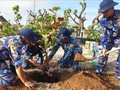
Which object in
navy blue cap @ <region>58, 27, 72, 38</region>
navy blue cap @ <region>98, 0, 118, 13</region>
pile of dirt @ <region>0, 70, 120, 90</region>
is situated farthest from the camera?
navy blue cap @ <region>58, 27, 72, 38</region>

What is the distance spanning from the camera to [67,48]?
6383 millimetres

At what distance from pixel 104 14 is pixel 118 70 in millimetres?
1138

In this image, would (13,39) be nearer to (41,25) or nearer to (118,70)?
(41,25)

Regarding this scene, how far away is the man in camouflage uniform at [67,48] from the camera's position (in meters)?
6.17

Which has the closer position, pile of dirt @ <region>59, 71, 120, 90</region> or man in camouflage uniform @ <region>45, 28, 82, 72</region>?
pile of dirt @ <region>59, 71, 120, 90</region>

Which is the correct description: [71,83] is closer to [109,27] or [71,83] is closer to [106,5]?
[109,27]

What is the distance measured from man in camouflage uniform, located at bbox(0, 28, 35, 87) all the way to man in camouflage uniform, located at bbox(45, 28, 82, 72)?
1239mm

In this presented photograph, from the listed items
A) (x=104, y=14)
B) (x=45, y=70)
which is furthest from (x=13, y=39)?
(x=104, y=14)

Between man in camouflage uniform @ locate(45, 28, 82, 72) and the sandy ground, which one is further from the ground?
man in camouflage uniform @ locate(45, 28, 82, 72)

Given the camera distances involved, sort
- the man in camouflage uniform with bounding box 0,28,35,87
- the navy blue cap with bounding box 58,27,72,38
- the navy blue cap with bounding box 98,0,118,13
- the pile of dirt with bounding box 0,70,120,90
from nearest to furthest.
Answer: the man in camouflage uniform with bounding box 0,28,35,87 < the pile of dirt with bounding box 0,70,120,90 < the navy blue cap with bounding box 98,0,118,13 < the navy blue cap with bounding box 58,27,72,38

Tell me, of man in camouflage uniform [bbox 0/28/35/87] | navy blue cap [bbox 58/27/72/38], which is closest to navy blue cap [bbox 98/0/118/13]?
navy blue cap [bbox 58/27/72/38]

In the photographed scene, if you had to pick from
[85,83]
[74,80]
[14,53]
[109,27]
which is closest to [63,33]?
[109,27]

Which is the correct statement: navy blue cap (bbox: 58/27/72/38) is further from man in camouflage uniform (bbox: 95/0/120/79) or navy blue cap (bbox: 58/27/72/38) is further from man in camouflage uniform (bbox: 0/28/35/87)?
man in camouflage uniform (bbox: 0/28/35/87)

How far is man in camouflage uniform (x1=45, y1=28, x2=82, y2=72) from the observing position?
6168 millimetres
